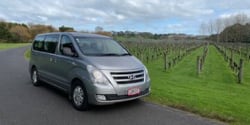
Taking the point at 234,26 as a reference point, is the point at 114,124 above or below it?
below

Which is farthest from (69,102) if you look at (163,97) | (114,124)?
(163,97)

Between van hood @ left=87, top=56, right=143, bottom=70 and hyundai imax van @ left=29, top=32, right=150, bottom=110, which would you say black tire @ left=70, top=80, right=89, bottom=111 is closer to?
hyundai imax van @ left=29, top=32, right=150, bottom=110

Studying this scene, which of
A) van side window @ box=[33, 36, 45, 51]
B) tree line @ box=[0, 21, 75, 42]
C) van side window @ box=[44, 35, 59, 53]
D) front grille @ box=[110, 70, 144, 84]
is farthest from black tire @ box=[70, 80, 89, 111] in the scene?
tree line @ box=[0, 21, 75, 42]

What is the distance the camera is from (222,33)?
55406mm

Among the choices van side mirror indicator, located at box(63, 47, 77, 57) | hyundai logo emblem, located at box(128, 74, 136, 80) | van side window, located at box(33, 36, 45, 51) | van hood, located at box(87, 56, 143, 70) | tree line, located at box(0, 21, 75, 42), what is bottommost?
hyundai logo emblem, located at box(128, 74, 136, 80)

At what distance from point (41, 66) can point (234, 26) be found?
47801 mm

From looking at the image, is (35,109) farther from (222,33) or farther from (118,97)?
(222,33)

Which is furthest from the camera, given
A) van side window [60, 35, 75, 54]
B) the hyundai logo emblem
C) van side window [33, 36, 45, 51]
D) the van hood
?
van side window [33, 36, 45, 51]

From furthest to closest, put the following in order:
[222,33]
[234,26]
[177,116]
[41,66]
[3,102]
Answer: [222,33] → [234,26] → [41,66] → [3,102] → [177,116]

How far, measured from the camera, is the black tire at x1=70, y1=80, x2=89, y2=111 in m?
5.26

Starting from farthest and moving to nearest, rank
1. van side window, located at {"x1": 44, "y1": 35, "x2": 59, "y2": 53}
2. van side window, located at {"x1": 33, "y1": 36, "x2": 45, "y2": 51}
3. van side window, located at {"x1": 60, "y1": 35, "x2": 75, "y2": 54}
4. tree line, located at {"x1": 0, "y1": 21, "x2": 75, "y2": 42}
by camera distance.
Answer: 1. tree line, located at {"x1": 0, "y1": 21, "x2": 75, "y2": 42}
2. van side window, located at {"x1": 33, "y1": 36, "x2": 45, "y2": 51}
3. van side window, located at {"x1": 44, "y1": 35, "x2": 59, "y2": 53}
4. van side window, located at {"x1": 60, "y1": 35, "x2": 75, "y2": 54}

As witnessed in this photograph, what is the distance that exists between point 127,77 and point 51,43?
9.91ft

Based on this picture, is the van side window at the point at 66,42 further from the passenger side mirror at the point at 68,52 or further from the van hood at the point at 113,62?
the van hood at the point at 113,62

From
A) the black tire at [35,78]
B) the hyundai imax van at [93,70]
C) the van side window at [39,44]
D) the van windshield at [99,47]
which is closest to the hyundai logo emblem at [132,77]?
the hyundai imax van at [93,70]
